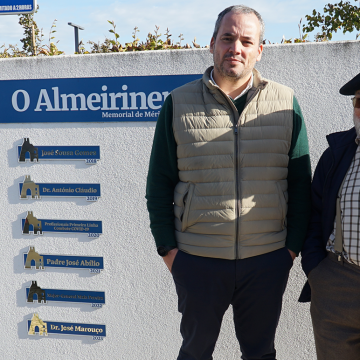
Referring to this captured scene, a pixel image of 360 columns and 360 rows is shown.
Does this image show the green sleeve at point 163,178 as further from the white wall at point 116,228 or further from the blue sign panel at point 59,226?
the blue sign panel at point 59,226

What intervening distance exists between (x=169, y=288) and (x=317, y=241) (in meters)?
1.28

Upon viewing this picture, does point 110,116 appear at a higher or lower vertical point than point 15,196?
higher

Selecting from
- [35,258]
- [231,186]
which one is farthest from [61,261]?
[231,186]

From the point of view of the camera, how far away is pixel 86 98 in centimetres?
264

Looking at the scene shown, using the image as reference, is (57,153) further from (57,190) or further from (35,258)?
(35,258)

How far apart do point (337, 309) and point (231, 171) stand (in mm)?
776

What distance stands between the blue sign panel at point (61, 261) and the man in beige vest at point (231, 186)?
41.3 inches

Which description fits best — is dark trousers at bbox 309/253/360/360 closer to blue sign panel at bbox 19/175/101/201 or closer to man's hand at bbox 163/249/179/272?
man's hand at bbox 163/249/179/272

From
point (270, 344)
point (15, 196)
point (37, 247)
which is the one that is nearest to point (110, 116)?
point (15, 196)

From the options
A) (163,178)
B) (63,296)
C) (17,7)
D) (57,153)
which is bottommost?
(63,296)

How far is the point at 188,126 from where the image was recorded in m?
1.80

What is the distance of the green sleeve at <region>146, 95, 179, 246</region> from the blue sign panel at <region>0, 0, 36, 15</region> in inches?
49.5

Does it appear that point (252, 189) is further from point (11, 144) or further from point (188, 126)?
point (11, 144)

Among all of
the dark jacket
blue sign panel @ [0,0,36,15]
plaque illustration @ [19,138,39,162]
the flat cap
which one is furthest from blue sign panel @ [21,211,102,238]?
the flat cap
